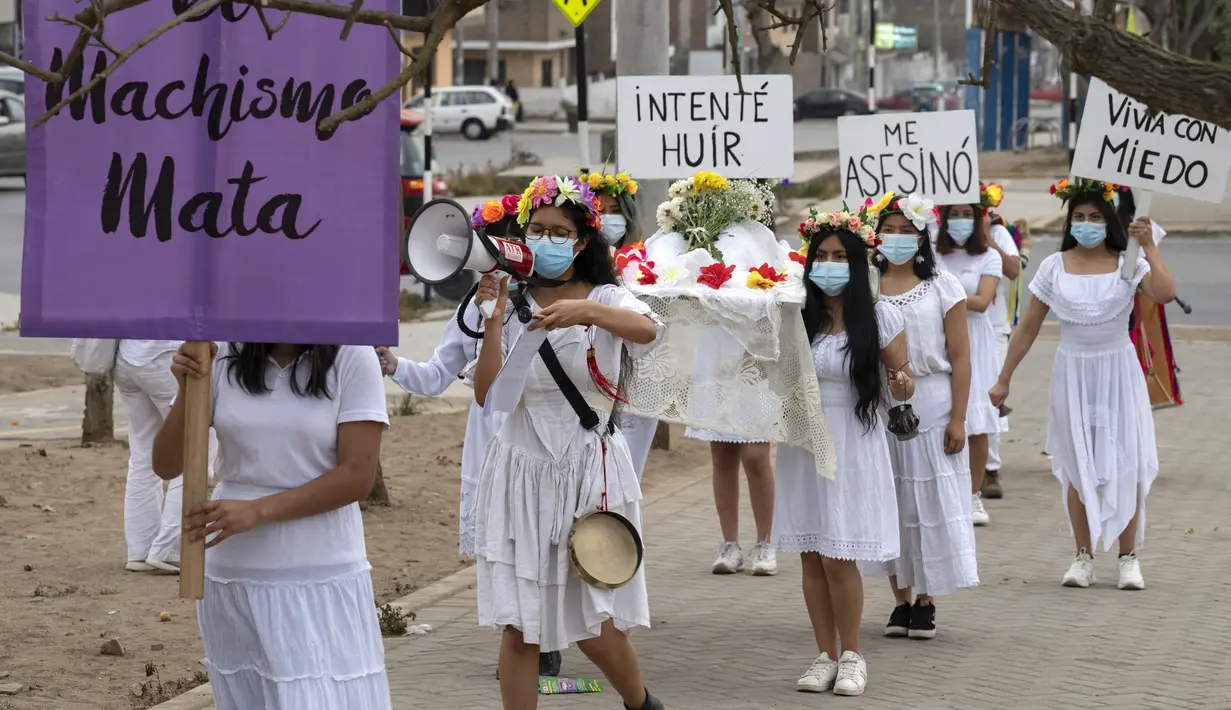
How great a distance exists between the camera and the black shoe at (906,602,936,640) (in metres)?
8.02

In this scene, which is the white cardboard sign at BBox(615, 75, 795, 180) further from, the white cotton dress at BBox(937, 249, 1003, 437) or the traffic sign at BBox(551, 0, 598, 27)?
the white cotton dress at BBox(937, 249, 1003, 437)

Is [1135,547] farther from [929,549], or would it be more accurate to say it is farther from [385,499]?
[385,499]

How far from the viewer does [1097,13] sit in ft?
15.4

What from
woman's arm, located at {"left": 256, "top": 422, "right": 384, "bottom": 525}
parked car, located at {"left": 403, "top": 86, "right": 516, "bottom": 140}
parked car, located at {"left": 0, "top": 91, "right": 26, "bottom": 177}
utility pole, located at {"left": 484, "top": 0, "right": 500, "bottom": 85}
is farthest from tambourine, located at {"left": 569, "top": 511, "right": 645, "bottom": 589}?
utility pole, located at {"left": 484, "top": 0, "right": 500, "bottom": 85}

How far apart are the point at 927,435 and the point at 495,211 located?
245 cm

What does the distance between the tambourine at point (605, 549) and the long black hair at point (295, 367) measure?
4.61 ft

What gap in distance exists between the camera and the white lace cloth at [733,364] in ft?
23.7

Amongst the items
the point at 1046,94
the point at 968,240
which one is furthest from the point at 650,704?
the point at 1046,94

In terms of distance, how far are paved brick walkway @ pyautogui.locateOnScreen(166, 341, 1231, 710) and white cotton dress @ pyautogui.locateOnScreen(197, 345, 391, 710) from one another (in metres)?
2.30

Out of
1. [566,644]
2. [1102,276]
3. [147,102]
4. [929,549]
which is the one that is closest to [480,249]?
[147,102]

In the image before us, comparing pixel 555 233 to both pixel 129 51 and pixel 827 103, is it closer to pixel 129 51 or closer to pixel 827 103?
pixel 129 51

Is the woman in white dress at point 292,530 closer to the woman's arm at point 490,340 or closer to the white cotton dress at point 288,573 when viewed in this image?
the white cotton dress at point 288,573

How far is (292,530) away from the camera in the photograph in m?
4.59

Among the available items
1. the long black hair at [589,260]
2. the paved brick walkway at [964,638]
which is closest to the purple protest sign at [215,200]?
the long black hair at [589,260]
